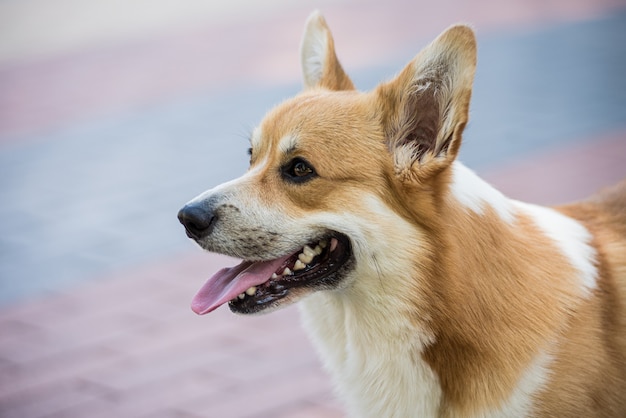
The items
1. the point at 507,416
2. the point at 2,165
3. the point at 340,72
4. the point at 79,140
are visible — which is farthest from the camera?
the point at 79,140

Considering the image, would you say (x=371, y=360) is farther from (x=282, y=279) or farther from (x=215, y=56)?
(x=215, y=56)

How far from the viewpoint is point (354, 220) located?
8.31 feet

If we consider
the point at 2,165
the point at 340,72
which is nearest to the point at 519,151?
the point at 340,72

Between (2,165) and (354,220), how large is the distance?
19.1ft

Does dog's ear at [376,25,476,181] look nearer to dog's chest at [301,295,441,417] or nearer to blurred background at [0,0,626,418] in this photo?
dog's chest at [301,295,441,417]

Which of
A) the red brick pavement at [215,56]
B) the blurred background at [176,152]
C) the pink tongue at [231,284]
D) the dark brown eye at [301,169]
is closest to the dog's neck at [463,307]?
the pink tongue at [231,284]

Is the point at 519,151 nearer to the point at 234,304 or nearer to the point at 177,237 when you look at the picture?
the point at 177,237

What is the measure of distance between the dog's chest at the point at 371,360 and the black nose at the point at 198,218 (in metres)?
0.50

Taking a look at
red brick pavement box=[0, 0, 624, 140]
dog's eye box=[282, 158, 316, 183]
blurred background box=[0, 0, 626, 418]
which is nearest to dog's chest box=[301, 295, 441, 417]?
dog's eye box=[282, 158, 316, 183]

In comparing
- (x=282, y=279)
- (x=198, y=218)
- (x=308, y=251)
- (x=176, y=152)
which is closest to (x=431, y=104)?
(x=308, y=251)

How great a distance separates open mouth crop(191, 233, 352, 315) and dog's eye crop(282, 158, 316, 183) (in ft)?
0.75

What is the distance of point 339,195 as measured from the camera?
2588 mm

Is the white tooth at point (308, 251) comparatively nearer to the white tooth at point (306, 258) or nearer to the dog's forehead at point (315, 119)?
the white tooth at point (306, 258)

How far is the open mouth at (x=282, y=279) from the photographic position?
2.59 meters
